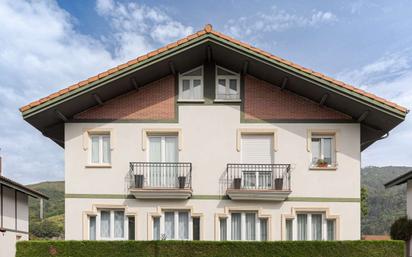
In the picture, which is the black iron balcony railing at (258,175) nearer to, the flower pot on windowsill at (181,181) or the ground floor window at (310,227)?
the ground floor window at (310,227)

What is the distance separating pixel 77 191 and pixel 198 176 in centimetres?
453

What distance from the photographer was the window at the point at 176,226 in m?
14.9

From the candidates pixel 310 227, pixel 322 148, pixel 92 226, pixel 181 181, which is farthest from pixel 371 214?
pixel 92 226

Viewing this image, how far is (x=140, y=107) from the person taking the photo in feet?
50.2

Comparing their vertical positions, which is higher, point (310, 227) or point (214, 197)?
point (214, 197)

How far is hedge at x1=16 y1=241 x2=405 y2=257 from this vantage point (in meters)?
12.7

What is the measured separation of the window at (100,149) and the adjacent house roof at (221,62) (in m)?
1.24

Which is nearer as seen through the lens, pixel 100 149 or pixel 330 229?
pixel 330 229

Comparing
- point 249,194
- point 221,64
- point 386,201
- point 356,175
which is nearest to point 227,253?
point 249,194

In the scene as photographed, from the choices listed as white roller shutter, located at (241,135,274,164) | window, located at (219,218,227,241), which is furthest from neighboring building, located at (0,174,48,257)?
white roller shutter, located at (241,135,274,164)

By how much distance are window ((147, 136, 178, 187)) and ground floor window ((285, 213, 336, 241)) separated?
4.69m

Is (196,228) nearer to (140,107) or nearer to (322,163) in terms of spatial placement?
(140,107)

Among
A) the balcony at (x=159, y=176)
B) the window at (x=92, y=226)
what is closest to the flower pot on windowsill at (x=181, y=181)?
the balcony at (x=159, y=176)

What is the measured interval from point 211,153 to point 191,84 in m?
2.75
